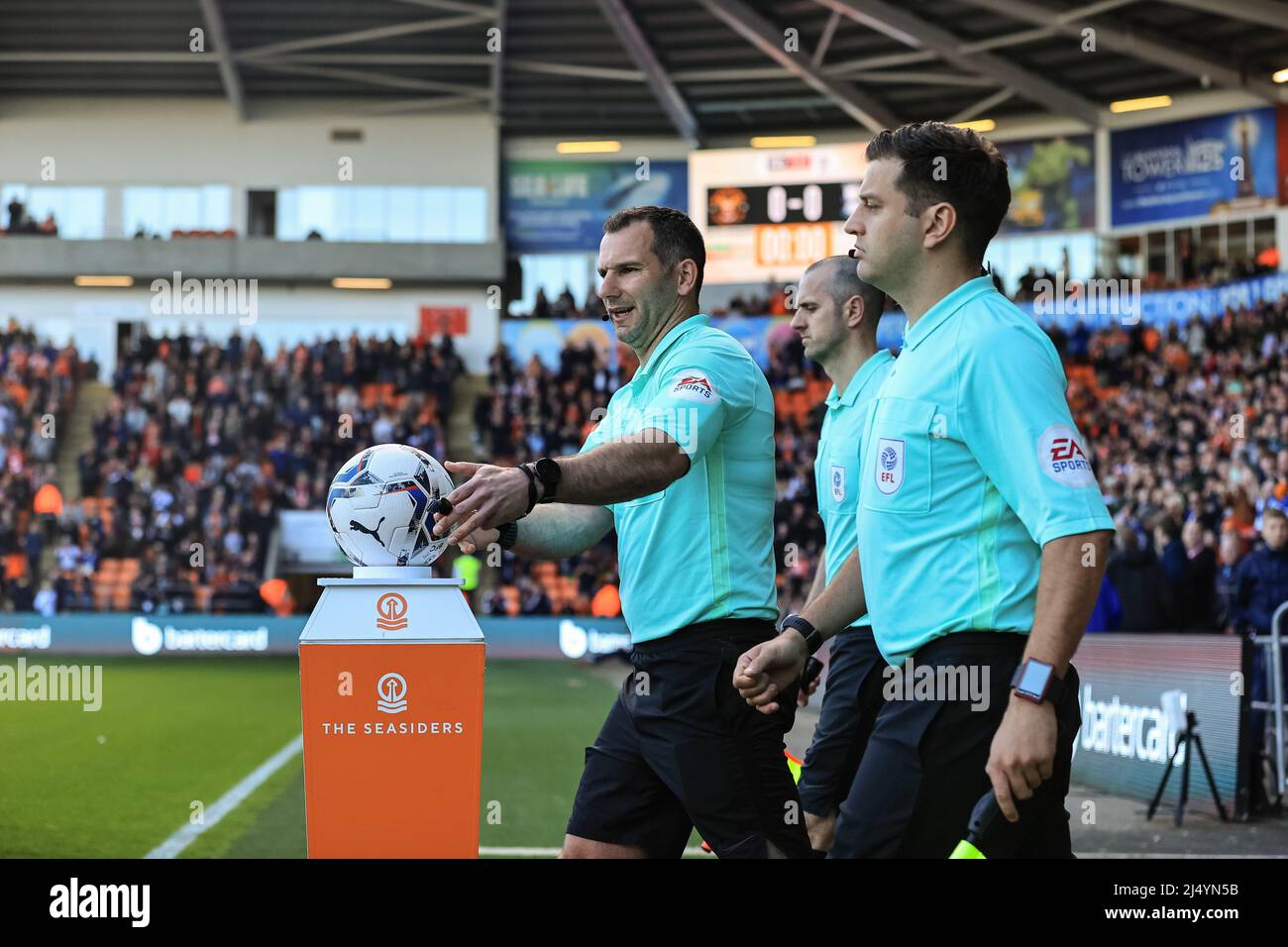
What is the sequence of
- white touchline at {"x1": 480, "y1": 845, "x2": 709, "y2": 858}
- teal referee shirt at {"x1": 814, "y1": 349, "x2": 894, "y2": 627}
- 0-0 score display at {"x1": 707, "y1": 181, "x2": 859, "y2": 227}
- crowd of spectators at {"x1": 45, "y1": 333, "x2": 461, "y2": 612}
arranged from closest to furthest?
teal referee shirt at {"x1": 814, "y1": 349, "x2": 894, "y2": 627}
white touchline at {"x1": 480, "y1": 845, "x2": 709, "y2": 858}
crowd of spectators at {"x1": 45, "y1": 333, "x2": 461, "y2": 612}
0-0 score display at {"x1": 707, "y1": 181, "x2": 859, "y2": 227}

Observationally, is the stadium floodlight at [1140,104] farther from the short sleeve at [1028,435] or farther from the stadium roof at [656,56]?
the short sleeve at [1028,435]

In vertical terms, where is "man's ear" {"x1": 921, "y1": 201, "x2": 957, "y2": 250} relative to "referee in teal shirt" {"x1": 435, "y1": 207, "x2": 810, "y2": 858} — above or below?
above

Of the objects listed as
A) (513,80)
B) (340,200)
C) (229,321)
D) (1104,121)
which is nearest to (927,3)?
(1104,121)

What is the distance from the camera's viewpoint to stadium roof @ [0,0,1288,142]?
29.6 meters

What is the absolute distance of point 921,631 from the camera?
3.22m

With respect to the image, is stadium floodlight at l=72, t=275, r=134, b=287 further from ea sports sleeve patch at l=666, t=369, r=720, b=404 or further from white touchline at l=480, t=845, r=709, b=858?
ea sports sleeve patch at l=666, t=369, r=720, b=404

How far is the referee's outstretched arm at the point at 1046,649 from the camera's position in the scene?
2.88 metres

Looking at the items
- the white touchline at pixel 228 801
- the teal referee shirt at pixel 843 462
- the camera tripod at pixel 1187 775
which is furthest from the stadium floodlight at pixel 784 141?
the teal referee shirt at pixel 843 462

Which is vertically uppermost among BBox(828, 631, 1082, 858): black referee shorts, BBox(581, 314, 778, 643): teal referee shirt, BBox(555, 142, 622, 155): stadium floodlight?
BBox(555, 142, 622, 155): stadium floodlight

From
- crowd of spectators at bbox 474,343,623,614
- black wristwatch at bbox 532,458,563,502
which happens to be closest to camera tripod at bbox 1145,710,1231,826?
black wristwatch at bbox 532,458,563,502

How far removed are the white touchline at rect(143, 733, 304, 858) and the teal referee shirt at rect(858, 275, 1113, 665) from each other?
3.38 m

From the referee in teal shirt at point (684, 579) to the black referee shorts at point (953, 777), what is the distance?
1.79 ft

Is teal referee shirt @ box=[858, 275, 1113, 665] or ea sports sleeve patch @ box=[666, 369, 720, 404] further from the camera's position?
ea sports sleeve patch @ box=[666, 369, 720, 404]
